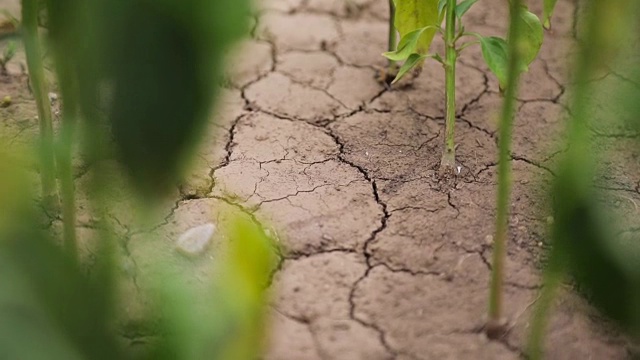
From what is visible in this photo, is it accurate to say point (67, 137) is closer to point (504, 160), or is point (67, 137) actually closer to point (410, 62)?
point (504, 160)

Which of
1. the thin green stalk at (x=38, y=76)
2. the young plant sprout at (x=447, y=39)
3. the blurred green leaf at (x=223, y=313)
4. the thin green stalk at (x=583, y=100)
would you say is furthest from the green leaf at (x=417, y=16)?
the blurred green leaf at (x=223, y=313)

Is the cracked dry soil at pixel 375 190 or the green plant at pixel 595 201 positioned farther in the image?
the cracked dry soil at pixel 375 190

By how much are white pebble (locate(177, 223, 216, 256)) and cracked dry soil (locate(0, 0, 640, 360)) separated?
A: 0.02 meters

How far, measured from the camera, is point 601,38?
51 cm

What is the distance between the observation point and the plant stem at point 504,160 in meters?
0.85

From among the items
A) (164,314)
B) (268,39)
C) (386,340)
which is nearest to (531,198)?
(386,340)

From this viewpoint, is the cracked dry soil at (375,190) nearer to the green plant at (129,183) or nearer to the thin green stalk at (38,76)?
the thin green stalk at (38,76)

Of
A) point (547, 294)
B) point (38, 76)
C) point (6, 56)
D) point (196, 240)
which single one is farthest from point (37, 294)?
point (6, 56)

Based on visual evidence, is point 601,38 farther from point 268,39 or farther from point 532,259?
point 268,39

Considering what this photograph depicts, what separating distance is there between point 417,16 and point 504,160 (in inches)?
20.3

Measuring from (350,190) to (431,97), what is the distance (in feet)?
1.17

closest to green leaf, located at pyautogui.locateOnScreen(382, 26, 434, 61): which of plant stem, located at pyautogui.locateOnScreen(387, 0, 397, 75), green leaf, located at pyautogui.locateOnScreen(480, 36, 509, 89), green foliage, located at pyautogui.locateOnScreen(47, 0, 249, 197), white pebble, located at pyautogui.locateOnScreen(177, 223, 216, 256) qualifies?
green leaf, located at pyautogui.locateOnScreen(480, 36, 509, 89)

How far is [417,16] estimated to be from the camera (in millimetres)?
1366

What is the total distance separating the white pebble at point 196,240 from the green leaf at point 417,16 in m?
0.48
